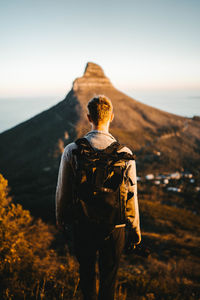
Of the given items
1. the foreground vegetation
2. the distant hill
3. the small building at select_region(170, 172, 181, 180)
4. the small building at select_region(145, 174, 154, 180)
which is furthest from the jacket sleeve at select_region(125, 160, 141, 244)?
the small building at select_region(170, 172, 181, 180)

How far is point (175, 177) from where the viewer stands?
3177 inches

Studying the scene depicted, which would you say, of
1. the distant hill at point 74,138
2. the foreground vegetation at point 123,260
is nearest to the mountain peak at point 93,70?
the distant hill at point 74,138

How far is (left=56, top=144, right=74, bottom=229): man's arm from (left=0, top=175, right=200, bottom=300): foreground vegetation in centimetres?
196

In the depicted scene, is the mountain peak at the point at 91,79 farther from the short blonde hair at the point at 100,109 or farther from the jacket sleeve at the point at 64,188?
the jacket sleeve at the point at 64,188

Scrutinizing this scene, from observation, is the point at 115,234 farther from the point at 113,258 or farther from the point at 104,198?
the point at 104,198

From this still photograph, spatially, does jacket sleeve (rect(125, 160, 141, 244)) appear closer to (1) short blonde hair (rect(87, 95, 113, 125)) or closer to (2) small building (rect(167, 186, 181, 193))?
(1) short blonde hair (rect(87, 95, 113, 125))

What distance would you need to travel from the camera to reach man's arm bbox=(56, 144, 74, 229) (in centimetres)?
268

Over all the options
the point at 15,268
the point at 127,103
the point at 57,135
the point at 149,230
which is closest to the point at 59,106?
the point at 57,135

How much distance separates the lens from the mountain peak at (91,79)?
135387 millimetres

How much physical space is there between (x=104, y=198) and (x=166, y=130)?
109m

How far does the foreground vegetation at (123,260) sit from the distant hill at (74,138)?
24.0m

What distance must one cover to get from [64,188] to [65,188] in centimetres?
1

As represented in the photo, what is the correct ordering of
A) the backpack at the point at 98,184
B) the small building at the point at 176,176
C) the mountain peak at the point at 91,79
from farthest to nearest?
the mountain peak at the point at 91,79, the small building at the point at 176,176, the backpack at the point at 98,184

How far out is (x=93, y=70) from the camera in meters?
152
